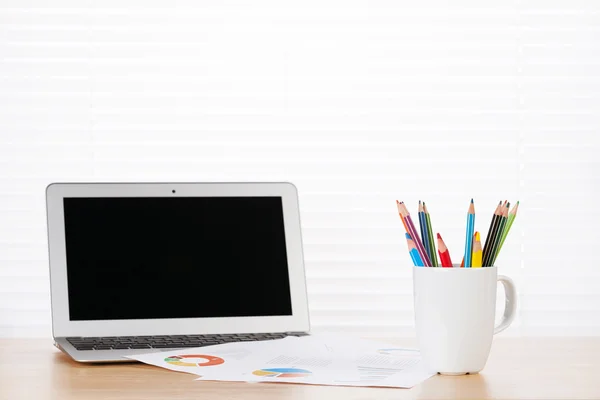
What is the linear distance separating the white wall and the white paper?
0.53 metres

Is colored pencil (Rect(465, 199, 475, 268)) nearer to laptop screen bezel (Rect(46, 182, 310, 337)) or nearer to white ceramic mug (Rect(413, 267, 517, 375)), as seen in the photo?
white ceramic mug (Rect(413, 267, 517, 375))

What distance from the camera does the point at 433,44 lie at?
1532 millimetres

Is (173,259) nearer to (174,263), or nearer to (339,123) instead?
(174,263)

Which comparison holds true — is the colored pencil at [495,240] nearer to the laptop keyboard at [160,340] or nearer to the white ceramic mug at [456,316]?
the white ceramic mug at [456,316]

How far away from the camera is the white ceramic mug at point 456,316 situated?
0.81 m

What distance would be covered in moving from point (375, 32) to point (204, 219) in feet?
2.02

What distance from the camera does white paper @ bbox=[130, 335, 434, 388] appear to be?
2.64 ft

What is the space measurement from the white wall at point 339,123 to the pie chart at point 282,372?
0.68m

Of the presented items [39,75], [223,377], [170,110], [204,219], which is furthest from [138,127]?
[223,377]

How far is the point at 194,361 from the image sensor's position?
2.90 feet

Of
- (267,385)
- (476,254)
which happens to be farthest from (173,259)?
(476,254)

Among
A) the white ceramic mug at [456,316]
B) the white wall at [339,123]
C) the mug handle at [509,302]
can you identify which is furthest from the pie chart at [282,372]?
the white wall at [339,123]

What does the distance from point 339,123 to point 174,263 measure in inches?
21.7

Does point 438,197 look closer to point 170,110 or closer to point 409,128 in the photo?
point 409,128
